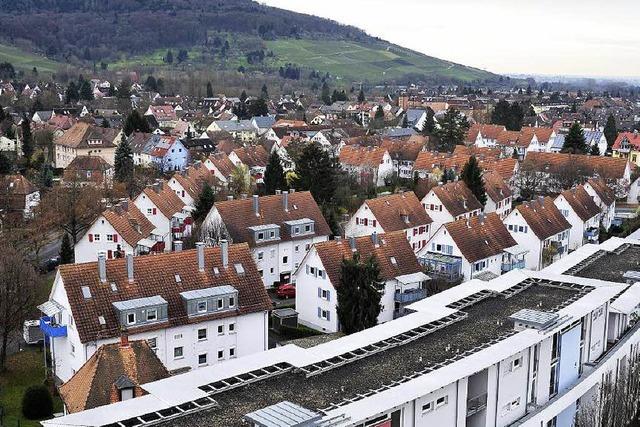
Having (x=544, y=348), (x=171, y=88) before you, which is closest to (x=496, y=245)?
(x=544, y=348)

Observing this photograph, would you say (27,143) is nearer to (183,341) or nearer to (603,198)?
(183,341)

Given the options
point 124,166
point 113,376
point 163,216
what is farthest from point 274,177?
point 113,376

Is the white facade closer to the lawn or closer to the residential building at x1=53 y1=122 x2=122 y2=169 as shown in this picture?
the lawn

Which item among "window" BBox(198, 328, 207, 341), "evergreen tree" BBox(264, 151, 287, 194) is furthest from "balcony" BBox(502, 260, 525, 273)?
"window" BBox(198, 328, 207, 341)

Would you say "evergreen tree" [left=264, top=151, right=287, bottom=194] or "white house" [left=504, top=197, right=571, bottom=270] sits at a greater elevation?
"evergreen tree" [left=264, top=151, right=287, bottom=194]

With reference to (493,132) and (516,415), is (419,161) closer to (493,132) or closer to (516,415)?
(493,132)

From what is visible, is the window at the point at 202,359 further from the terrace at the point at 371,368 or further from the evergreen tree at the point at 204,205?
the evergreen tree at the point at 204,205
